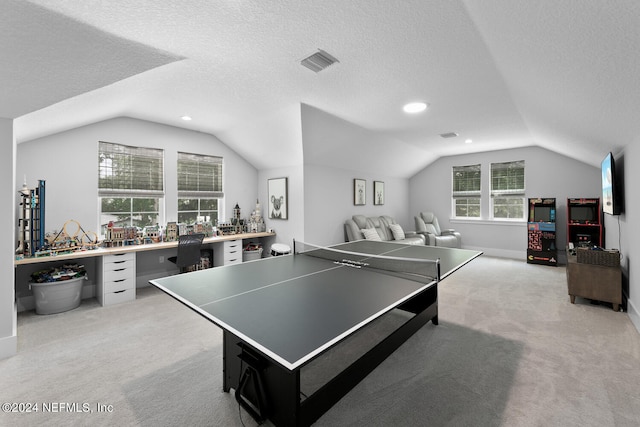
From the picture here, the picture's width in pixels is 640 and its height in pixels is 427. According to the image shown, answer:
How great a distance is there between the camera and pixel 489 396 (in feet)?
6.94

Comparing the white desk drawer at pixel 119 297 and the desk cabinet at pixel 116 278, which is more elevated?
the desk cabinet at pixel 116 278

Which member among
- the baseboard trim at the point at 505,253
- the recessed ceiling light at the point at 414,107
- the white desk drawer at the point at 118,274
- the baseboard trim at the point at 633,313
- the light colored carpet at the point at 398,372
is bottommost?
the light colored carpet at the point at 398,372

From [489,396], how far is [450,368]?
14.6 inches

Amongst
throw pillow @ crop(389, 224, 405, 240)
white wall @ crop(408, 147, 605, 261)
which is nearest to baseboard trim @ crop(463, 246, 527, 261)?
white wall @ crop(408, 147, 605, 261)

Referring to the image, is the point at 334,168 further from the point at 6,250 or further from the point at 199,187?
the point at 6,250

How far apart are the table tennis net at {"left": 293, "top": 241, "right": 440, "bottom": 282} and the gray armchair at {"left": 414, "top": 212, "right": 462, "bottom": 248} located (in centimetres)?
477

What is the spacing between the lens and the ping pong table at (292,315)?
1.37 metres

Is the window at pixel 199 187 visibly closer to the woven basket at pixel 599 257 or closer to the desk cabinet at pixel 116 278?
the desk cabinet at pixel 116 278

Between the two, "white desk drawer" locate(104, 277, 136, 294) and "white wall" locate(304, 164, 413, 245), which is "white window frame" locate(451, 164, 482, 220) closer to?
"white wall" locate(304, 164, 413, 245)

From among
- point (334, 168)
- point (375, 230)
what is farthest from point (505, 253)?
point (334, 168)

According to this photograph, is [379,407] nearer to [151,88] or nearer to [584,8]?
[584,8]

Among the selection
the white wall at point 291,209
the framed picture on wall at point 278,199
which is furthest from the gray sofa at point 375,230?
the framed picture on wall at point 278,199

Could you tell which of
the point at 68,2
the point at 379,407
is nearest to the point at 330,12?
the point at 68,2

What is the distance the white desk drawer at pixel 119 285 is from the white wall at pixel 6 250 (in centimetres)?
131
